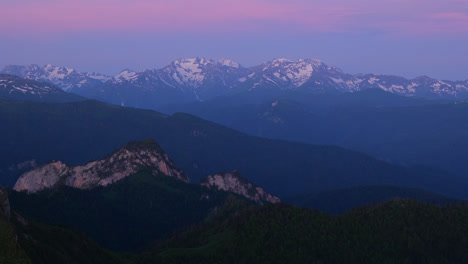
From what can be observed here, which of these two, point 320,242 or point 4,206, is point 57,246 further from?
point 320,242

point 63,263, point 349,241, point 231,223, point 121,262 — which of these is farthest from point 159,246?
point 63,263

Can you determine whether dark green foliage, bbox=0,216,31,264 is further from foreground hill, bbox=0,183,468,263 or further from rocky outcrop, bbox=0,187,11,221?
foreground hill, bbox=0,183,468,263

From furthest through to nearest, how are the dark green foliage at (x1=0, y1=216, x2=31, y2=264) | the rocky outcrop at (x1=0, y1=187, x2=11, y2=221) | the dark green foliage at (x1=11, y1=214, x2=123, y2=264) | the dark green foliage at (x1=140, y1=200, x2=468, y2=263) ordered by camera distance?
the dark green foliage at (x1=140, y1=200, x2=468, y2=263)
the rocky outcrop at (x1=0, y1=187, x2=11, y2=221)
the dark green foliage at (x1=11, y1=214, x2=123, y2=264)
the dark green foliage at (x1=0, y1=216, x2=31, y2=264)

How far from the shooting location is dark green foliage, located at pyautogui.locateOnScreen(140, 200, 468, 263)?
578 feet

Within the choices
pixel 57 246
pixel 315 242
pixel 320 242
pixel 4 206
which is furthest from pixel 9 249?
pixel 320 242

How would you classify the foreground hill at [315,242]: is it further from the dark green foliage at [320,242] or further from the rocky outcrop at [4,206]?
the rocky outcrop at [4,206]

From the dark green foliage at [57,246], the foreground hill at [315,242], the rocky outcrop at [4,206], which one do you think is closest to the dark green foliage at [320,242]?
the foreground hill at [315,242]

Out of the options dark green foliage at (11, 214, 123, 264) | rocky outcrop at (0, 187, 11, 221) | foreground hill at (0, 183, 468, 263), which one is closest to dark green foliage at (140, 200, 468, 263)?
foreground hill at (0, 183, 468, 263)

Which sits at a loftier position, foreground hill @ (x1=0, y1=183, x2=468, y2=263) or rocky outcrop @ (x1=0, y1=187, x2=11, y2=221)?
rocky outcrop @ (x1=0, y1=187, x2=11, y2=221)

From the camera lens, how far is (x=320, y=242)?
185m

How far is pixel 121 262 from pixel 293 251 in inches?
2036

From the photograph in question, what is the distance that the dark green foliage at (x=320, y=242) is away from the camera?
176250 millimetres

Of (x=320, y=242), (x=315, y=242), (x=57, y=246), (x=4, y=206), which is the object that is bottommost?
(x=320, y=242)

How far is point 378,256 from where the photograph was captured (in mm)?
183000
